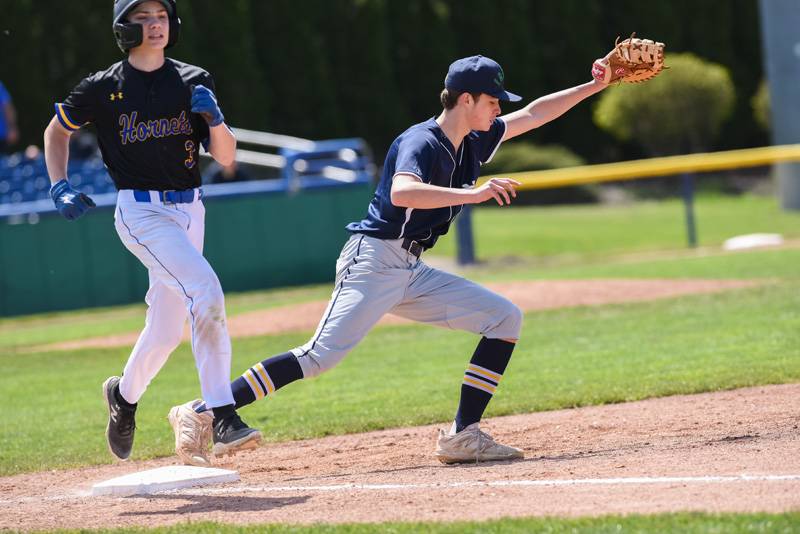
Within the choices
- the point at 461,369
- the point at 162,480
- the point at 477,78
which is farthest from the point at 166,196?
the point at 461,369

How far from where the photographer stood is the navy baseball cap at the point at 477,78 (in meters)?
5.95

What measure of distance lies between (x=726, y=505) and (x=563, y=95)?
2.83 meters

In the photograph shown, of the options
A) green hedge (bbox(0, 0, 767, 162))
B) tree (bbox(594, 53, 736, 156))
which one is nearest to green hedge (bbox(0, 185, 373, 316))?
green hedge (bbox(0, 0, 767, 162))

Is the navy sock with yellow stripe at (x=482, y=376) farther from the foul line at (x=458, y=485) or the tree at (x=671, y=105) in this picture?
the tree at (x=671, y=105)

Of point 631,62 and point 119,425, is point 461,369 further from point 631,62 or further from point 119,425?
point 119,425

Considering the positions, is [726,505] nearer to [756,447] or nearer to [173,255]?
[756,447]

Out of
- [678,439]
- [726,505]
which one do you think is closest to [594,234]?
[678,439]

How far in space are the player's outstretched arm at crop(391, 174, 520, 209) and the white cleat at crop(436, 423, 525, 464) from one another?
4.19 ft

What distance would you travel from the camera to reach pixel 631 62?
679 cm

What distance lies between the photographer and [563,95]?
22.2ft

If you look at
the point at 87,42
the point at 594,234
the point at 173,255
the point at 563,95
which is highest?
the point at 87,42

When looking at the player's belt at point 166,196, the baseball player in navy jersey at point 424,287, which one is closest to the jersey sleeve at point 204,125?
the player's belt at point 166,196

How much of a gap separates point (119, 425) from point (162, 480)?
0.50m

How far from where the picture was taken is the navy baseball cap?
5.95m
